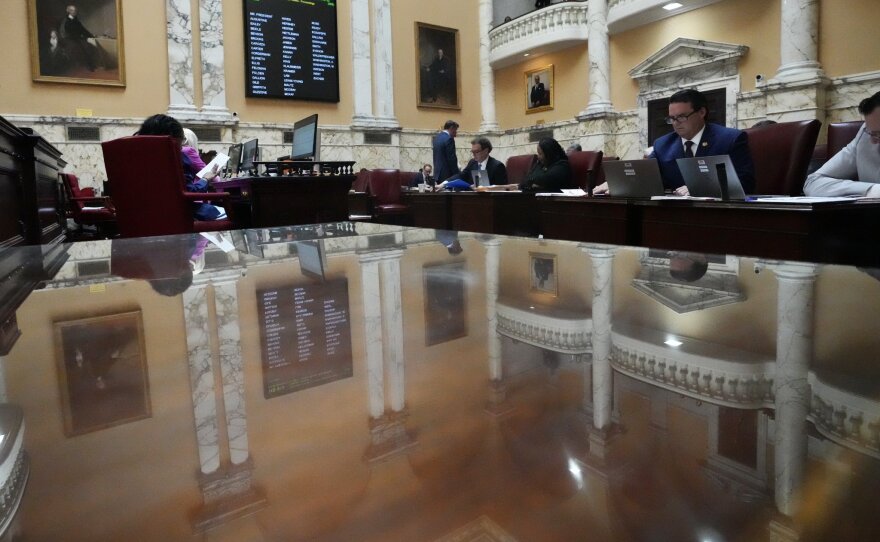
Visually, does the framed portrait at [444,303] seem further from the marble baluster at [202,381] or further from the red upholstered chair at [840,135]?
the red upholstered chair at [840,135]

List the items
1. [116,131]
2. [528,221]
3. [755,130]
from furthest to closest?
[116,131], [528,221], [755,130]

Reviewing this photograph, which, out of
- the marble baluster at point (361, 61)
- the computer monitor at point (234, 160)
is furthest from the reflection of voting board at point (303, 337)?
the marble baluster at point (361, 61)

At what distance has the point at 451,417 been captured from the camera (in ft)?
1.02

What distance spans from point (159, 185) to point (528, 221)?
2.78 metres

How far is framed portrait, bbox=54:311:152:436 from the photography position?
0.33m

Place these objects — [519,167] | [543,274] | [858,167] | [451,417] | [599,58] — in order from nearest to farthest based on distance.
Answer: [451,417]
[543,274]
[858,167]
[519,167]
[599,58]

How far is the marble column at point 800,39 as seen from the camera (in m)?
7.38

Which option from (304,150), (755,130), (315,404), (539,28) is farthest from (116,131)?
(315,404)

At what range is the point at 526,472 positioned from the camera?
249 mm

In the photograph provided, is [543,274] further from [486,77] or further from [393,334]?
[486,77]

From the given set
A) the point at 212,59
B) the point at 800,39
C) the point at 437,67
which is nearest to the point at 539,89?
the point at 437,67

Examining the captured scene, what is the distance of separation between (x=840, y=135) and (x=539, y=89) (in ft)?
27.4

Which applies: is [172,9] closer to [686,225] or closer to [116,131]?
[116,131]

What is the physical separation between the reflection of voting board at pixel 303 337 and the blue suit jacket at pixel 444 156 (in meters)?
6.36
